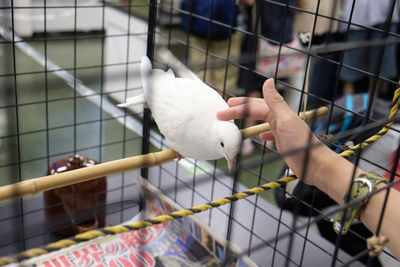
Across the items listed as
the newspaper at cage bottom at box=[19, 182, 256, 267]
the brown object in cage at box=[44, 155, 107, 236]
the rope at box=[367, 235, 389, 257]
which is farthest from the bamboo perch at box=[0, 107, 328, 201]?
the brown object in cage at box=[44, 155, 107, 236]

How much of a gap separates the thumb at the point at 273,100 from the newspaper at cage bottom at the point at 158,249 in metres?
0.42

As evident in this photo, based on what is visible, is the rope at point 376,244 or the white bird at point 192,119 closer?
the rope at point 376,244

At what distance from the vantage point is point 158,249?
0.99m

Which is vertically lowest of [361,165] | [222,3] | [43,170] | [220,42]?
[43,170]

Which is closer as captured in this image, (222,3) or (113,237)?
(113,237)

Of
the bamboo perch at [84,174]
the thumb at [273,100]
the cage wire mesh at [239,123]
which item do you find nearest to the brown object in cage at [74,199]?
the cage wire mesh at [239,123]

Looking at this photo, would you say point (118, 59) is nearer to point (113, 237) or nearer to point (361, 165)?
point (113, 237)

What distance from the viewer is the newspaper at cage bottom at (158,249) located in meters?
0.94

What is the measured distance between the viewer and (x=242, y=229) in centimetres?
98

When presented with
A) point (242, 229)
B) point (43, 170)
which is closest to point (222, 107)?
point (242, 229)

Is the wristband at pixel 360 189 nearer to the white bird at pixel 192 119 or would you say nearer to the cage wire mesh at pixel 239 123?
the cage wire mesh at pixel 239 123

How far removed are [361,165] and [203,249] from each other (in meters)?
0.40

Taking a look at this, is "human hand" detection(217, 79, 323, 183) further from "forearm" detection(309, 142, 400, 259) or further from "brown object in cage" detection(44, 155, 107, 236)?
"brown object in cage" detection(44, 155, 107, 236)

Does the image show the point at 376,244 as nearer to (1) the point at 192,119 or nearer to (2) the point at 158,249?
(1) the point at 192,119
